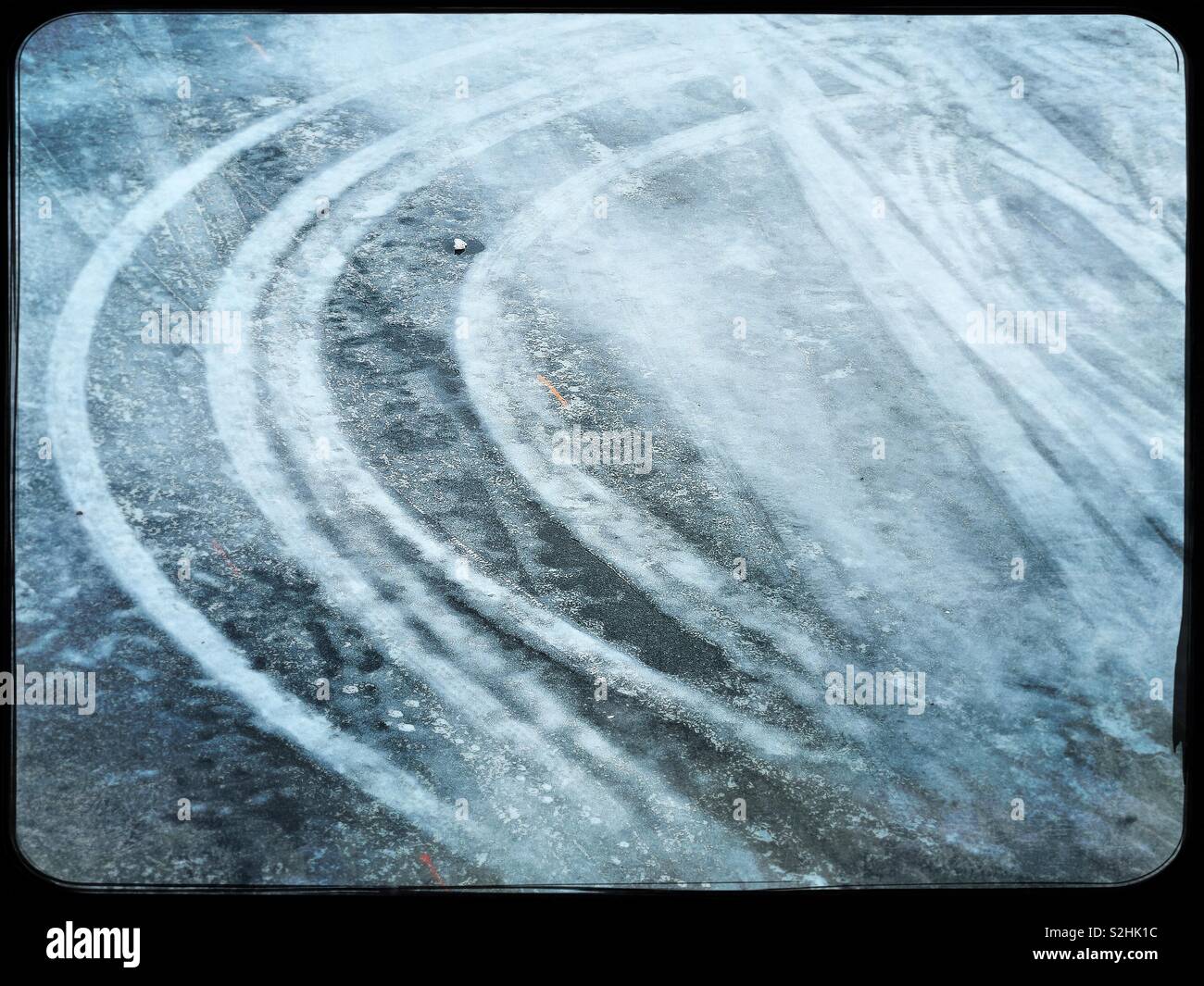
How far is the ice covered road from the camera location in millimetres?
5109

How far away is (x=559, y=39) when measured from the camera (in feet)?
24.1

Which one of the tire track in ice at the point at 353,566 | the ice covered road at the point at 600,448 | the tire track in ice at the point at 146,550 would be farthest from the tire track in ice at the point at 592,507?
the tire track in ice at the point at 146,550

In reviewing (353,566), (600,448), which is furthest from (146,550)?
(600,448)

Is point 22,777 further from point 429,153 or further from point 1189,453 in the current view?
point 1189,453

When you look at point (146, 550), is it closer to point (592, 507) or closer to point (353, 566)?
point (353, 566)

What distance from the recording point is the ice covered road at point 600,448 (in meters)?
5.11

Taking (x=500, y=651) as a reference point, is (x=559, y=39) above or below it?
above

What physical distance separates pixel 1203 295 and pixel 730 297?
277 cm

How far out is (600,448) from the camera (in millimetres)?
6062

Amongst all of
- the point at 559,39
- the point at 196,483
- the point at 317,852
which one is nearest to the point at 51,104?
the point at 196,483

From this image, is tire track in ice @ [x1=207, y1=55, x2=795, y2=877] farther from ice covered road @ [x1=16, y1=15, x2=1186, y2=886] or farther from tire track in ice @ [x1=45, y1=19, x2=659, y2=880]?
tire track in ice @ [x1=45, y1=19, x2=659, y2=880]

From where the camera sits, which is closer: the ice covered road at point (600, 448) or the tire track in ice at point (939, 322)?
the ice covered road at point (600, 448)

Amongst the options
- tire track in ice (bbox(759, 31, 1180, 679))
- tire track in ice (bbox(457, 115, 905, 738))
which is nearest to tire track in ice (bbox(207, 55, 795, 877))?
tire track in ice (bbox(457, 115, 905, 738))

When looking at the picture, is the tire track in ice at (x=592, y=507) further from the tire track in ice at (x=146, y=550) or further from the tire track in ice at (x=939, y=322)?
the tire track in ice at (x=146, y=550)
